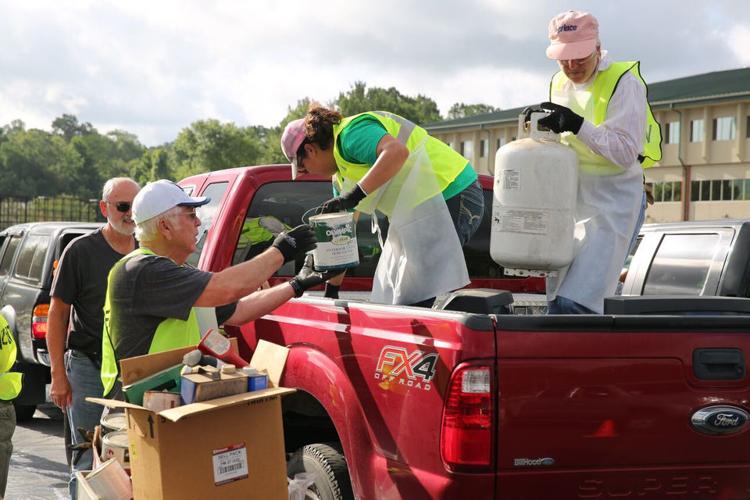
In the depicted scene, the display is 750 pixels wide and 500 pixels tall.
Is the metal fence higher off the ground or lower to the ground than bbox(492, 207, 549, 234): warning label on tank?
lower

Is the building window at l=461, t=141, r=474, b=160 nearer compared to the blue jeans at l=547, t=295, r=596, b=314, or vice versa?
the blue jeans at l=547, t=295, r=596, b=314

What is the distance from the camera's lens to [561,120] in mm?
4180

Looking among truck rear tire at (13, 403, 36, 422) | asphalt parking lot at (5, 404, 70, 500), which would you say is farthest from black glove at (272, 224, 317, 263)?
truck rear tire at (13, 403, 36, 422)

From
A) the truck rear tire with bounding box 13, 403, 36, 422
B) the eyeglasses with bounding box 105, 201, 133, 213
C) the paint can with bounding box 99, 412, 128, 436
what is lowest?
the truck rear tire with bounding box 13, 403, 36, 422

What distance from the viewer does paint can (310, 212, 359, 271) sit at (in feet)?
13.0

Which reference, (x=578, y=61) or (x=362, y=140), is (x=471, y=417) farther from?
(x=578, y=61)

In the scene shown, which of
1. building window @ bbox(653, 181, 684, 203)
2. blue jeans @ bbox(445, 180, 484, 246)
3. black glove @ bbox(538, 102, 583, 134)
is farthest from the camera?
building window @ bbox(653, 181, 684, 203)

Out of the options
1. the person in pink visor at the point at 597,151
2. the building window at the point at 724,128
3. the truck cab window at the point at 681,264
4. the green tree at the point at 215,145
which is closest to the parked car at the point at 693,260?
the truck cab window at the point at 681,264

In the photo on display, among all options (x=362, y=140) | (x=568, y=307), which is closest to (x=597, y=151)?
(x=568, y=307)

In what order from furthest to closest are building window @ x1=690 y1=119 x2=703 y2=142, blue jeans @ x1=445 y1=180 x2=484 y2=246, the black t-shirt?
1. building window @ x1=690 y1=119 x2=703 y2=142
2. the black t-shirt
3. blue jeans @ x1=445 y1=180 x2=484 y2=246

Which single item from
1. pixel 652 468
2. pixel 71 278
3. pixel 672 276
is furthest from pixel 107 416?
pixel 672 276

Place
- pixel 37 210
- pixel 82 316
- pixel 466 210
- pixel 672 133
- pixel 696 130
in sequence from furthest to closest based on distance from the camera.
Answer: pixel 672 133
pixel 696 130
pixel 37 210
pixel 82 316
pixel 466 210

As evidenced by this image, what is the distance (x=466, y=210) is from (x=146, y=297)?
1690mm

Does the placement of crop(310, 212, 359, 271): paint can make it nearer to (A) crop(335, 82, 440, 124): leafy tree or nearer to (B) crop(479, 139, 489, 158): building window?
(B) crop(479, 139, 489, 158): building window
